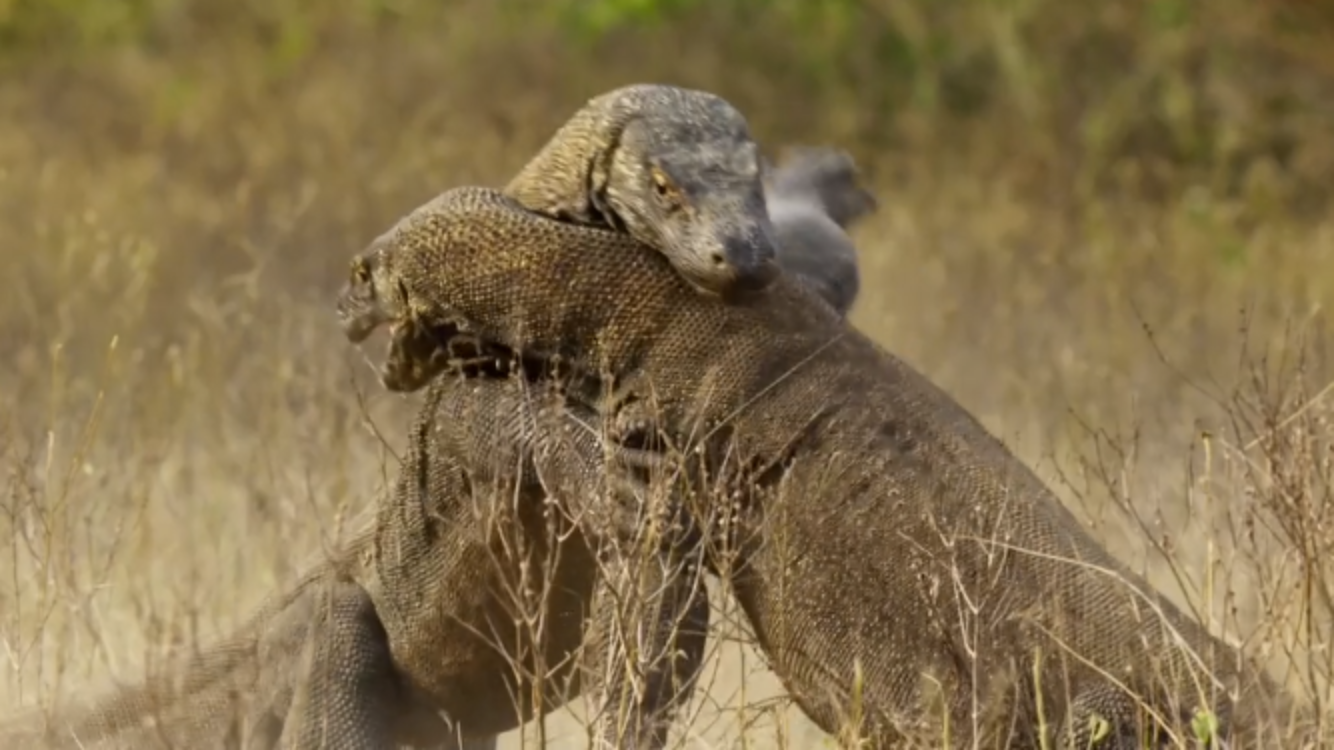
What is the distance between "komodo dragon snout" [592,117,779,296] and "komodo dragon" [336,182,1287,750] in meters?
0.08

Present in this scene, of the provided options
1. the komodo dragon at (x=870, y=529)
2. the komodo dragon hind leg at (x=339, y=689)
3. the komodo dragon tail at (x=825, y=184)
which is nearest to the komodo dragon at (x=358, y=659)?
the komodo dragon hind leg at (x=339, y=689)

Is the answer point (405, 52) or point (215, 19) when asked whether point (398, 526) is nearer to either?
point (405, 52)

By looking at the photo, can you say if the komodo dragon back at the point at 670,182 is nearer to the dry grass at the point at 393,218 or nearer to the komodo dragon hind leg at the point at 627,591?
the komodo dragon hind leg at the point at 627,591

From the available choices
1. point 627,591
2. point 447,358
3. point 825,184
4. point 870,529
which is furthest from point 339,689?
point 825,184

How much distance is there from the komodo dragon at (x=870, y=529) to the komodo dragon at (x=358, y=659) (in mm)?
287

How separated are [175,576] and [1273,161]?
9109 millimetres

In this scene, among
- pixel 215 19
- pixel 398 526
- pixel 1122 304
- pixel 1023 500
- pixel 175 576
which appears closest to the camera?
pixel 1023 500

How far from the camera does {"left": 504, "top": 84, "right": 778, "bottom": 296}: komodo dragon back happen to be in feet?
12.9

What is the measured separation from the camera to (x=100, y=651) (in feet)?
17.3

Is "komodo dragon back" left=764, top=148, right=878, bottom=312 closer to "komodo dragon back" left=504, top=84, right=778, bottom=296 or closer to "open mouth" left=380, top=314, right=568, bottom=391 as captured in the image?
"komodo dragon back" left=504, top=84, right=778, bottom=296

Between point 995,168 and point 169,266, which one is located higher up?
point 995,168

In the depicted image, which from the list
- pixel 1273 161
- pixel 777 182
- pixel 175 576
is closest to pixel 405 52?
pixel 1273 161

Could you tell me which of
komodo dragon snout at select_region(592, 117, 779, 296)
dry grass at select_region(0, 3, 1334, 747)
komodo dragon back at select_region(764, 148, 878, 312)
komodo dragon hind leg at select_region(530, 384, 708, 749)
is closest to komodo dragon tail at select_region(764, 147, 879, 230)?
komodo dragon back at select_region(764, 148, 878, 312)

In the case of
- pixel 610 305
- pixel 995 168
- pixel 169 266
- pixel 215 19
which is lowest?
pixel 610 305
